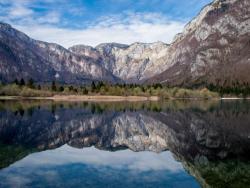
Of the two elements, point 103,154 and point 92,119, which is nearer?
point 103,154

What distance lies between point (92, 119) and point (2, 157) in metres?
53.9

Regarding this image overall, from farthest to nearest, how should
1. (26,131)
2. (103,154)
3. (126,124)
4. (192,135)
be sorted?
(126,124) → (26,131) → (192,135) → (103,154)

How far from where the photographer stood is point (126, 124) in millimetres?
87500

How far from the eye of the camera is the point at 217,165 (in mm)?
37812

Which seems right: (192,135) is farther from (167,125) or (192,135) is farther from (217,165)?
(217,165)

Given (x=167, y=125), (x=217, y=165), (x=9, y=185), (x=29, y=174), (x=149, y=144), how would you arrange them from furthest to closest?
(x=167, y=125) → (x=149, y=144) → (x=217, y=165) → (x=29, y=174) → (x=9, y=185)

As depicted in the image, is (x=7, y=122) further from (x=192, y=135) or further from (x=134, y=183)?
(x=134, y=183)

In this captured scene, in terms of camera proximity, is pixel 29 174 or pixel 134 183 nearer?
pixel 134 183

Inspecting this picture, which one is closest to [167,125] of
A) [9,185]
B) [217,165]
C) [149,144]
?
[149,144]

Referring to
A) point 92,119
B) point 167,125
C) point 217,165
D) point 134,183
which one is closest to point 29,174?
point 134,183

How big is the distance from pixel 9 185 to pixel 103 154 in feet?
67.5

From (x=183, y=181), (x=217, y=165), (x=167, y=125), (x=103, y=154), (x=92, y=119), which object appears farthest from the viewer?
(x=92, y=119)

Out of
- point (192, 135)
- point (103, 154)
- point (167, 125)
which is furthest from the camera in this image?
point (167, 125)

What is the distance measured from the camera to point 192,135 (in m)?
64.8
